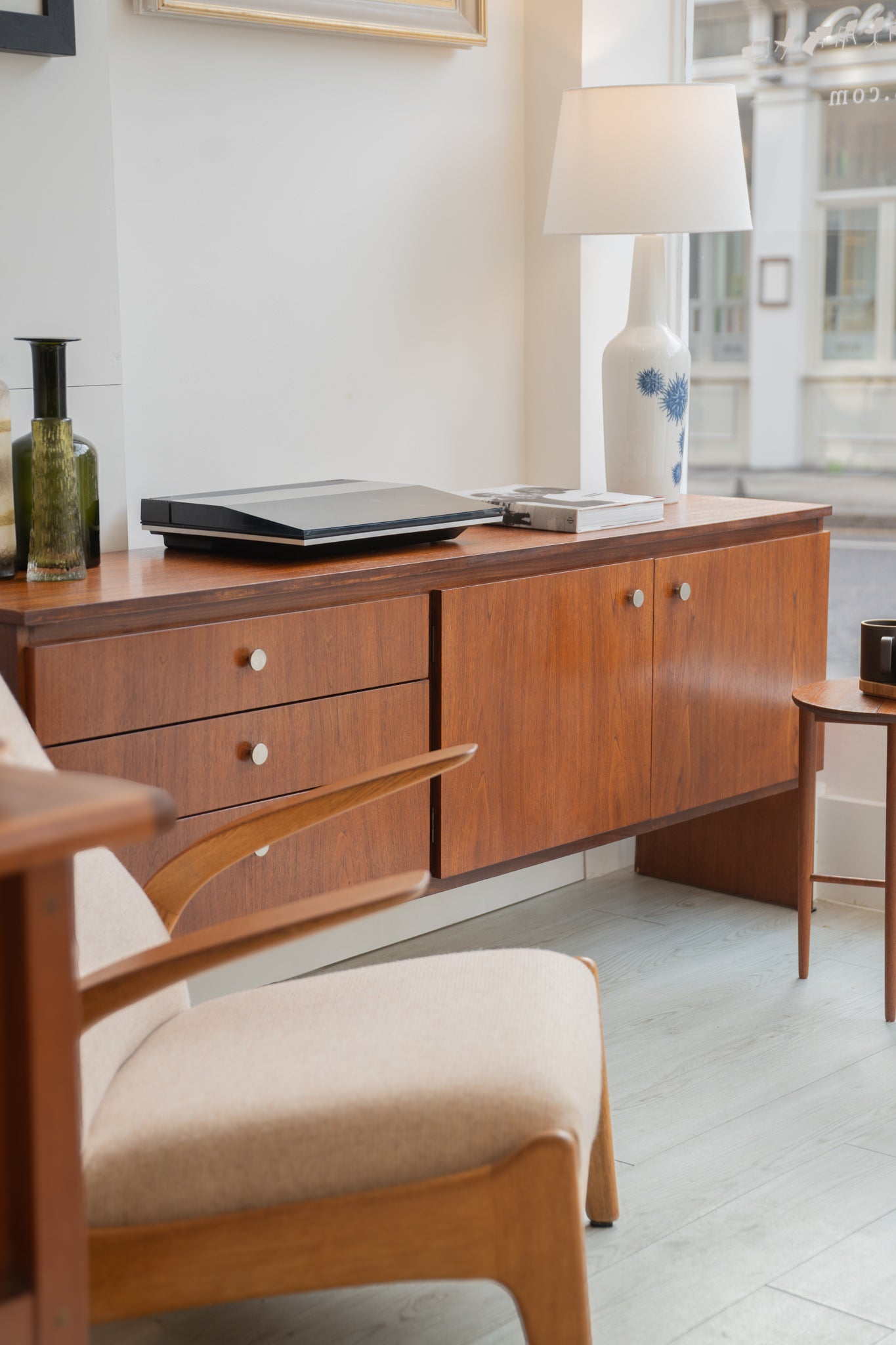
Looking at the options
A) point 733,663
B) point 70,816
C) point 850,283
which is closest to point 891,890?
point 733,663

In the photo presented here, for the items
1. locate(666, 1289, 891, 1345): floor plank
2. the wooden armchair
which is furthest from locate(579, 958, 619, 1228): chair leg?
the wooden armchair

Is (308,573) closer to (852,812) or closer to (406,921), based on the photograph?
(406,921)

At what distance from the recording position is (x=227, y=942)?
1.10 metres

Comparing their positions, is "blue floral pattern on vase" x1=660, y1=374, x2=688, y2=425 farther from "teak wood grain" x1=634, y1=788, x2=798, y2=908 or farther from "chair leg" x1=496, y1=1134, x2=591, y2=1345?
"chair leg" x1=496, y1=1134, x2=591, y2=1345

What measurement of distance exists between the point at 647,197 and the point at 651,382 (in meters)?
0.31

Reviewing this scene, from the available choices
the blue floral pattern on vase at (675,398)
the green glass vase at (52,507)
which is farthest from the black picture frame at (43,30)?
the blue floral pattern on vase at (675,398)

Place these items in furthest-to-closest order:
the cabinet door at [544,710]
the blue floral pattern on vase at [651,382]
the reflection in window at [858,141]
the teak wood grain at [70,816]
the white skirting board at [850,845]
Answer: the white skirting board at [850,845], the reflection in window at [858,141], the blue floral pattern on vase at [651,382], the cabinet door at [544,710], the teak wood grain at [70,816]

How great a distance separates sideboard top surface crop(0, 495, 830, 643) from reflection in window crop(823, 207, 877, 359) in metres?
0.49

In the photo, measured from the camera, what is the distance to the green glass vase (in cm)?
191

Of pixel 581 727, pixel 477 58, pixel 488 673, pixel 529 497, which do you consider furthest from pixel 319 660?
pixel 477 58

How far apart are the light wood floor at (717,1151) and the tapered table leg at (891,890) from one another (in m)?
0.06

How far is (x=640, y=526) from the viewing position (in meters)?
2.47

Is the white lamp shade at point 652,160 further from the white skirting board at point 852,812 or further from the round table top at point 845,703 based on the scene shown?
the white skirting board at point 852,812

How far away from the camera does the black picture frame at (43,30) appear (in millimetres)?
1999
